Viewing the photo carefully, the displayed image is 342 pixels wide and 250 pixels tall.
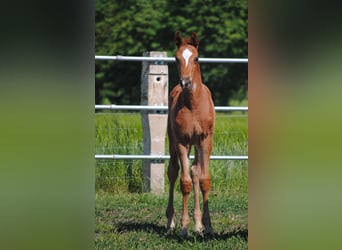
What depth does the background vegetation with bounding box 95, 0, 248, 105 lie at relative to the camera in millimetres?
8492

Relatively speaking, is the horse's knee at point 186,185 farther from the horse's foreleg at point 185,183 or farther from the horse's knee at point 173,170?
the horse's knee at point 173,170

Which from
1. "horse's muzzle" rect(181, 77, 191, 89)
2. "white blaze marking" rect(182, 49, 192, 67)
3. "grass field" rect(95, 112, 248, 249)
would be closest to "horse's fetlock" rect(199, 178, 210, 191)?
"grass field" rect(95, 112, 248, 249)

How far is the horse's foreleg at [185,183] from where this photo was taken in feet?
9.78

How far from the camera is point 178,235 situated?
3.01 metres

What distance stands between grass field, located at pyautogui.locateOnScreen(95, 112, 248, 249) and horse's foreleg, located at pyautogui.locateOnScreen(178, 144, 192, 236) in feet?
0.15

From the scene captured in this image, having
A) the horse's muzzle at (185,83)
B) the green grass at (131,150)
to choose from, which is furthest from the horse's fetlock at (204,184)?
the green grass at (131,150)

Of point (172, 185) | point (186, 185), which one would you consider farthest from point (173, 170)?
point (186, 185)

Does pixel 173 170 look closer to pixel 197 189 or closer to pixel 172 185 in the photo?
pixel 172 185

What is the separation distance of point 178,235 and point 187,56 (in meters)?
0.83

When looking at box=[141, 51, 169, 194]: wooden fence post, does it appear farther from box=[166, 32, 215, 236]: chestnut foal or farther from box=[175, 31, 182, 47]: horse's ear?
box=[175, 31, 182, 47]: horse's ear

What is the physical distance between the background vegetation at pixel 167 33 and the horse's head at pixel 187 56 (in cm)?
537

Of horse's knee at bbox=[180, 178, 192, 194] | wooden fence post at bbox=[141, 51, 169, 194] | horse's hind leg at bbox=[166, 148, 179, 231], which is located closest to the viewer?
horse's knee at bbox=[180, 178, 192, 194]
